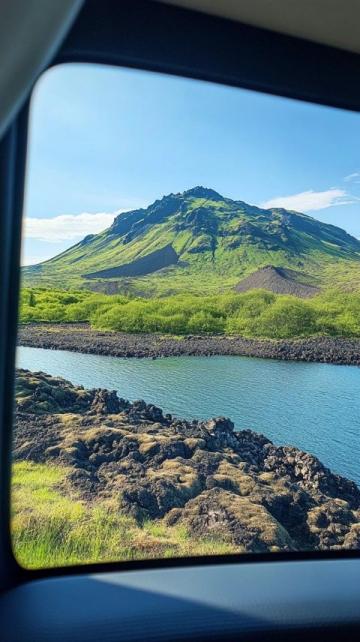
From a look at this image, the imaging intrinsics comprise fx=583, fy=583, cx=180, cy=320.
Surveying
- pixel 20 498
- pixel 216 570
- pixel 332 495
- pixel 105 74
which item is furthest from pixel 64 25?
pixel 332 495

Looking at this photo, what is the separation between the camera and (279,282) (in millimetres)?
1766

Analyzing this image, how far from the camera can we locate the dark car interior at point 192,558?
51.3 inches

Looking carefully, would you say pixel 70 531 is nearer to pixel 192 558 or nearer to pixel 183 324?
pixel 192 558

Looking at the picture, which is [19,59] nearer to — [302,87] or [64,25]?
[64,25]

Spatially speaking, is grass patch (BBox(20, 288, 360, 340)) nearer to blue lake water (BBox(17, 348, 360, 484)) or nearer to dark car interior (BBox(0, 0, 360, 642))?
blue lake water (BBox(17, 348, 360, 484))

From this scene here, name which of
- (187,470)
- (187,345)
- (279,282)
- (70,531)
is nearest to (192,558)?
(187,470)

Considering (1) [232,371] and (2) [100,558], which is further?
(1) [232,371]

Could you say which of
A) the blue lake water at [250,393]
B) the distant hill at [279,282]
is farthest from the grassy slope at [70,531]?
the distant hill at [279,282]

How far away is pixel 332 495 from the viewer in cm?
169

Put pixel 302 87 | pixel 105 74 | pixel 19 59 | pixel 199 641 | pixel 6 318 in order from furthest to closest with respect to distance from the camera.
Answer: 1. pixel 302 87
2. pixel 105 74
3. pixel 6 318
4. pixel 199 641
5. pixel 19 59

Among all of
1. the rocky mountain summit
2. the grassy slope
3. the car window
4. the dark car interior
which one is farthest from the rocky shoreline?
the grassy slope

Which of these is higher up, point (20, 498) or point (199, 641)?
point (20, 498)

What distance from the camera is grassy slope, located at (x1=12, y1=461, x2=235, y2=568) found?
4.87 feet

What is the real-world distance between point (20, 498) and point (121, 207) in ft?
2.69
